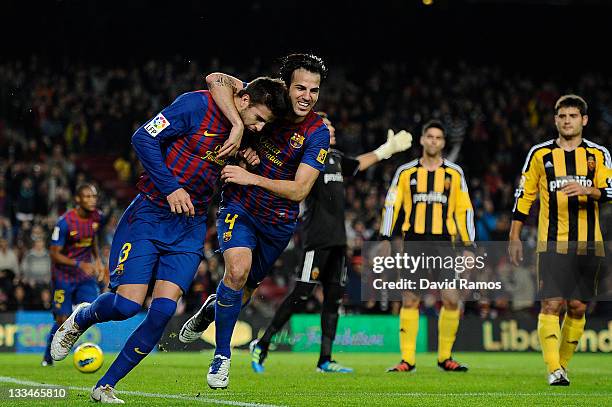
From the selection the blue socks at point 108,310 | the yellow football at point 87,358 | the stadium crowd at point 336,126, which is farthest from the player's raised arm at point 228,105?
the stadium crowd at point 336,126

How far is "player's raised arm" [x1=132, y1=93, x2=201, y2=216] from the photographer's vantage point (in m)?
6.23

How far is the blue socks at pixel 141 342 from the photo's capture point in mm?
6109

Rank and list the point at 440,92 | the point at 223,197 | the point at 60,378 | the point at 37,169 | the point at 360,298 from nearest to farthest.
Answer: the point at 223,197
the point at 60,378
the point at 360,298
the point at 37,169
the point at 440,92

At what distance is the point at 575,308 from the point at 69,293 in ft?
20.1

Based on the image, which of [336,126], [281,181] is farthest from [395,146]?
[336,126]

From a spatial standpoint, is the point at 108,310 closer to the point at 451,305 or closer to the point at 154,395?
the point at 154,395

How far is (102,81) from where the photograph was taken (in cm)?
2370

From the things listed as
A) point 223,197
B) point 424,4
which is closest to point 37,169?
point 223,197

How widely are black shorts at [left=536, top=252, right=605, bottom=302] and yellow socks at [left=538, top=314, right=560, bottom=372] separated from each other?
0.68 feet

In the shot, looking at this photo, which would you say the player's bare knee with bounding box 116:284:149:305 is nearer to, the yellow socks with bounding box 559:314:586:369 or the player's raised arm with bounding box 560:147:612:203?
the player's raised arm with bounding box 560:147:612:203

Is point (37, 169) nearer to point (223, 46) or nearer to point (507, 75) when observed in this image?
point (223, 46)

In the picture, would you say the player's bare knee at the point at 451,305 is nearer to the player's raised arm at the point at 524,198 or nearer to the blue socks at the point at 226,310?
the player's raised arm at the point at 524,198

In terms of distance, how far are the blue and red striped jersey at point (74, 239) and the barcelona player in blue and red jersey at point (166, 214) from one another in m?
5.31

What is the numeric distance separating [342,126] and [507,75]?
304 inches
